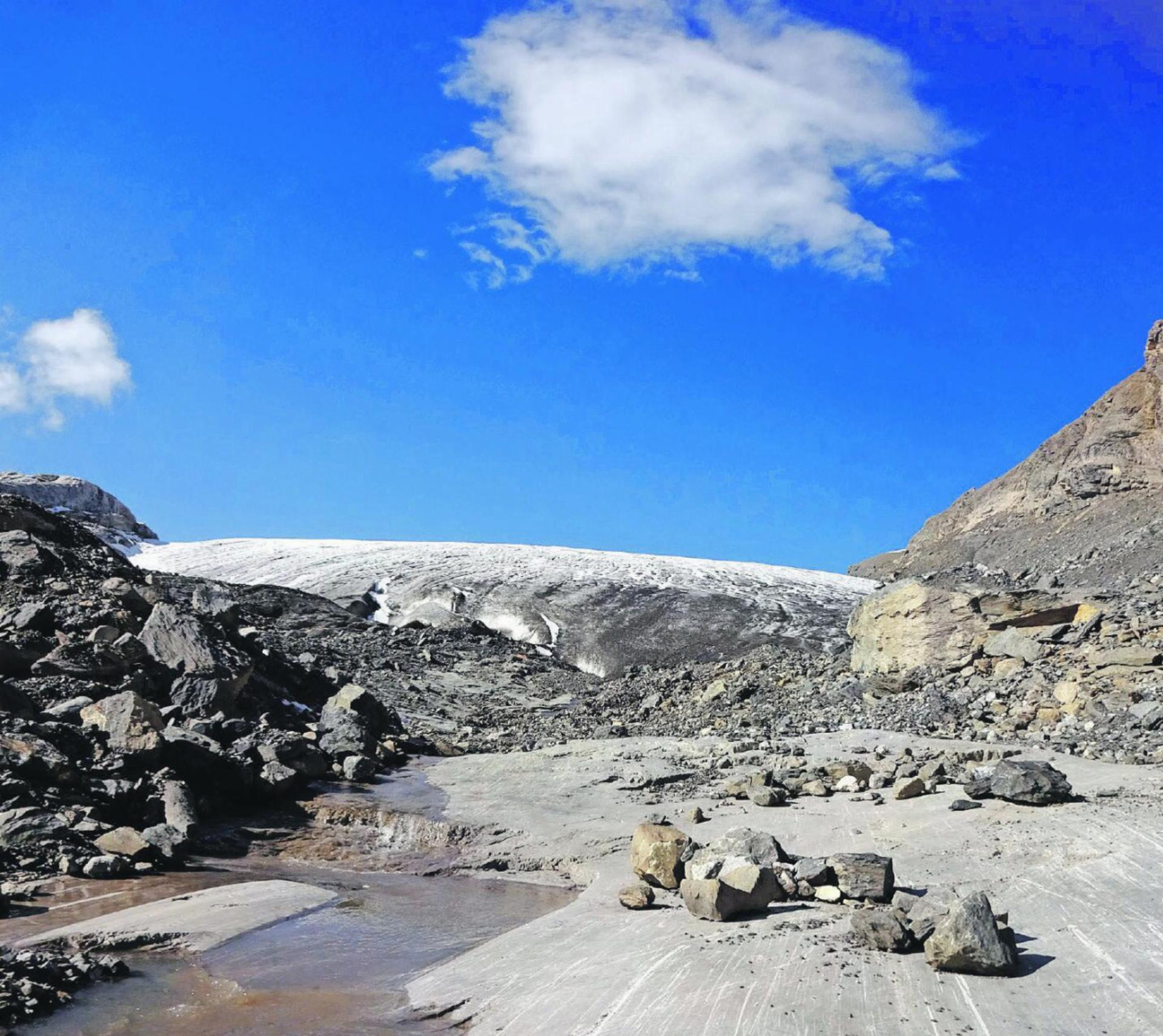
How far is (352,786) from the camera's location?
1141cm

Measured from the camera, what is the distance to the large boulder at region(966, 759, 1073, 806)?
767cm

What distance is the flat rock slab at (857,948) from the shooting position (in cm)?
459

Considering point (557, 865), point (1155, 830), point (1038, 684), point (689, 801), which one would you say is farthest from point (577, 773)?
point (1155, 830)

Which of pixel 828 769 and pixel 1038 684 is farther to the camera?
pixel 1038 684

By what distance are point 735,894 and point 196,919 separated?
3530 mm

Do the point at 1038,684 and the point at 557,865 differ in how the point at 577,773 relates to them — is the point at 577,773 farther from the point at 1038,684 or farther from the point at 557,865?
the point at 1038,684

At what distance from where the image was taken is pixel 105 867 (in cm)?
765

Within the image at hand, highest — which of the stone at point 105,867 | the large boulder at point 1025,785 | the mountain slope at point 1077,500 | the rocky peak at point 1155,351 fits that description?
the rocky peak at point 1155,351

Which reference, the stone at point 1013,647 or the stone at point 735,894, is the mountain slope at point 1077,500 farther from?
the stone at point 735,894

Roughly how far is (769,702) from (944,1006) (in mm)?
10551

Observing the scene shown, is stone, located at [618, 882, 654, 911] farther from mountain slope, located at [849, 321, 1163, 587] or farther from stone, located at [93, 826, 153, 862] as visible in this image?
mountain slope, located at [849, 321, 1163, 587]

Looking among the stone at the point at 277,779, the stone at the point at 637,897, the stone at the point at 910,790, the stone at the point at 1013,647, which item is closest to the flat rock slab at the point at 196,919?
the stone at the point at 637,897

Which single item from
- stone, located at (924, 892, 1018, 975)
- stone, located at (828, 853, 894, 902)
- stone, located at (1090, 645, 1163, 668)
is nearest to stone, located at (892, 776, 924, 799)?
stone, located at (828, 853, 894, 902)

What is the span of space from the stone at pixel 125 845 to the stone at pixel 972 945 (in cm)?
595
